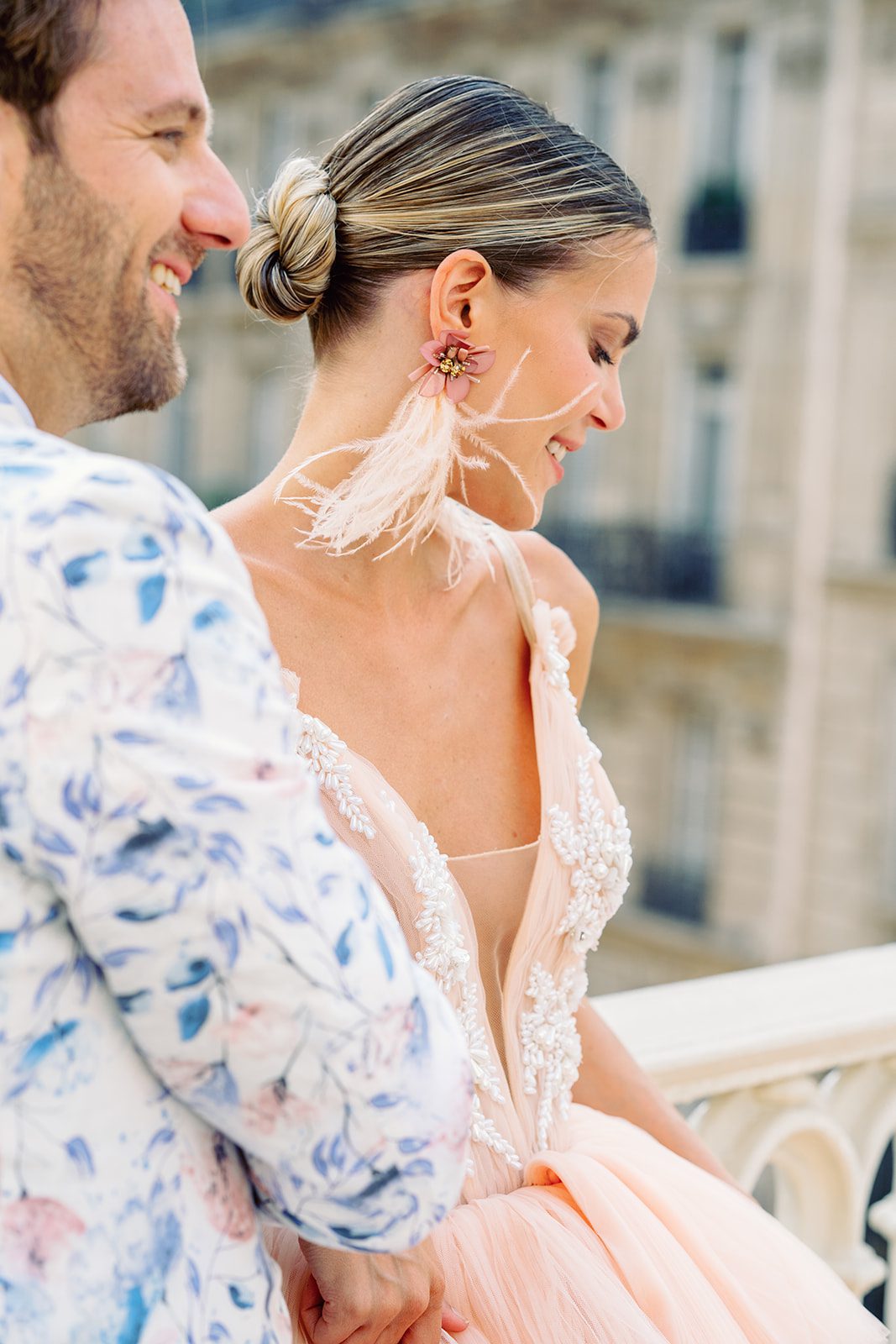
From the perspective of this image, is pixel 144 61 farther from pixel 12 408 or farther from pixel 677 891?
pixel 677 891

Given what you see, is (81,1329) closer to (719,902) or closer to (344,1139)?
(344,1139)

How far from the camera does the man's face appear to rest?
36.2 inches

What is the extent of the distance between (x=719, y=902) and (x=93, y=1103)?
1125 centimetres

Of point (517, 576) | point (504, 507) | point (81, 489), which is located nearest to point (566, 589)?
point (517, 576)

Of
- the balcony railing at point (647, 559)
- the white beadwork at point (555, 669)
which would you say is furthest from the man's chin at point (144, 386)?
the balcony railing at point (647, 559)

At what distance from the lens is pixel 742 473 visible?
460 inches

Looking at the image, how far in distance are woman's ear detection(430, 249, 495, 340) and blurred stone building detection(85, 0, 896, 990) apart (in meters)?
9.33

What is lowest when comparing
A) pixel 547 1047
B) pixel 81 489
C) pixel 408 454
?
pixel 547 1047

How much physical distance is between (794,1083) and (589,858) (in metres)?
0.54

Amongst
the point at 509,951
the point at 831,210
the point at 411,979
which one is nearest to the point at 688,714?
the point at 831,210

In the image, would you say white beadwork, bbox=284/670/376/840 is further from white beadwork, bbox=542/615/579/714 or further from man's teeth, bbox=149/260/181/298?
man's teeth, bbox=149/260/181/298

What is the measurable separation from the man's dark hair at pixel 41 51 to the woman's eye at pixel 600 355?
0.81m

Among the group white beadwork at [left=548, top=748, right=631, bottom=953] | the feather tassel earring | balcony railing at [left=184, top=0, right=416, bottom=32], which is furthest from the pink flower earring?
balcony railing at [left=184, top=0, right=416, bottom=32]

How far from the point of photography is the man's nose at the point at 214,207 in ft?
3.31
